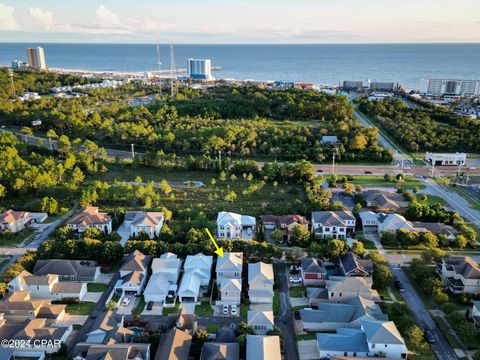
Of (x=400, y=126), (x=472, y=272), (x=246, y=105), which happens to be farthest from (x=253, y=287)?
(x=246, y=105)

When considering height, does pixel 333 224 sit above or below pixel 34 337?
above

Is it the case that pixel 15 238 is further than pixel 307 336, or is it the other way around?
pixel 15 238

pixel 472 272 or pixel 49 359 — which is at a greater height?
pixel 472 272

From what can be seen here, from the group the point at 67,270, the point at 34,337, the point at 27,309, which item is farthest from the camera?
the point at 67,270

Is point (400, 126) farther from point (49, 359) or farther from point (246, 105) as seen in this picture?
point (49, 359)

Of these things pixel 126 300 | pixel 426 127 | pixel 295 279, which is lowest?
pixel 126 300

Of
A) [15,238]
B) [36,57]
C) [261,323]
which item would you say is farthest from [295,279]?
[36,57]

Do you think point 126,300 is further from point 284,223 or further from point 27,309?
point 284,223
